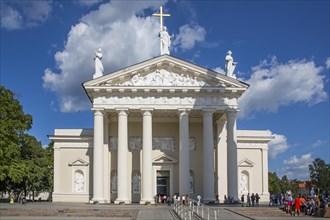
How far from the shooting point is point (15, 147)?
147ft

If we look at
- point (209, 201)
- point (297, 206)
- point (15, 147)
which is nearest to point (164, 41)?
point (209, 201)

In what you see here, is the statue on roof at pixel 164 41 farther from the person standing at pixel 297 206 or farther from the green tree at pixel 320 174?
the green tree at pixel 320 174

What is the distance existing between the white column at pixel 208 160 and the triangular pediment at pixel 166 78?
2734 mm

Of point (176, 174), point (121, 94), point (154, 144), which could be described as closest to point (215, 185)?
point (176, 174)

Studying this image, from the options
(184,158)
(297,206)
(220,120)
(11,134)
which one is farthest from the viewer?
(11,134)

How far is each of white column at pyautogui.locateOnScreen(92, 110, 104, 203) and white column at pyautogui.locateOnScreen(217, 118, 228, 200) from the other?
1034cm

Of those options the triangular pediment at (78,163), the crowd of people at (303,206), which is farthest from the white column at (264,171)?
the triangular pediment at (78,163)

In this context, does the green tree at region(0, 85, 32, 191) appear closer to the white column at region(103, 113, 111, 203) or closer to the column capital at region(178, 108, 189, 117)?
the white column at region(103, 113, 111, 203)

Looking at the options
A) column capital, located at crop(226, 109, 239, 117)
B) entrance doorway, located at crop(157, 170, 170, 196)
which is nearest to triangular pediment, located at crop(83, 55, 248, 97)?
column capital, located at crop(226, 109, 239, 117)

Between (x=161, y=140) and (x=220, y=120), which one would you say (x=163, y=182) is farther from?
(x=220, y=120)

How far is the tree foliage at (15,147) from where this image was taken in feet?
145

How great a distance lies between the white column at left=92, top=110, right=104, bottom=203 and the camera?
4000 centimetres

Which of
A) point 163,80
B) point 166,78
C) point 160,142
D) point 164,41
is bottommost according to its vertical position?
point 160,142

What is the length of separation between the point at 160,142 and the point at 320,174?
190ft
